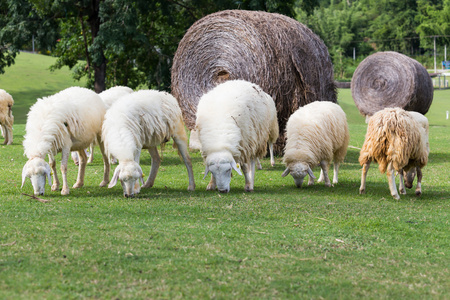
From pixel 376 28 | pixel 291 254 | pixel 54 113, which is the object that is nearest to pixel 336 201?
pixel 291 254

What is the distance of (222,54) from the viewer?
1280 centimetres

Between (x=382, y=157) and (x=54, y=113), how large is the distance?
465 cm

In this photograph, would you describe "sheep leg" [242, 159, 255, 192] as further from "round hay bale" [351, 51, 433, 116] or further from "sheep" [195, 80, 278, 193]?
"round hay bale" [351, 51, 433, 116]

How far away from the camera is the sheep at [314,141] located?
8.94 meters

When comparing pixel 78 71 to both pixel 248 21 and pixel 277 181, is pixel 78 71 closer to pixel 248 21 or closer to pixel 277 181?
pixel 248 21

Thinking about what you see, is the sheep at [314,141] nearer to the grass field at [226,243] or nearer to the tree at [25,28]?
the grass field at [226,243]

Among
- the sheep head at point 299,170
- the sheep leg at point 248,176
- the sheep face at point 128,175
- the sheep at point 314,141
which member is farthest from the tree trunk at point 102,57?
the sheep face at point 128,175

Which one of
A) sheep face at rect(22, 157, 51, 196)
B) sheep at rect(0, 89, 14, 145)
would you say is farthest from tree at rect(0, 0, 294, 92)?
sheep face at rect(22, 157, 51, 196)

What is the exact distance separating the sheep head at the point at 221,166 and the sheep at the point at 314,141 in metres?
1.20

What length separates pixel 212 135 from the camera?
840cm

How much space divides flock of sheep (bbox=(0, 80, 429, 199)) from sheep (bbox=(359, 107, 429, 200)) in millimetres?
13

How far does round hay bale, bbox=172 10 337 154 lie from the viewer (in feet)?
39.8

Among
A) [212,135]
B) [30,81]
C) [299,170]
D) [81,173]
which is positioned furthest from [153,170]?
[30,81]

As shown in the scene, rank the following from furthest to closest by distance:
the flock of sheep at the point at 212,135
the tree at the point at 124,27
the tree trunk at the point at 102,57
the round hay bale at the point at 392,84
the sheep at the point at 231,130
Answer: the round hay bale at the point at 392,84 < the tree trunk at the point at 102,57 < the tree at the point at 124,27 < the sheep at the point at 231,130 < the flock of sheep at the point at 212,135
